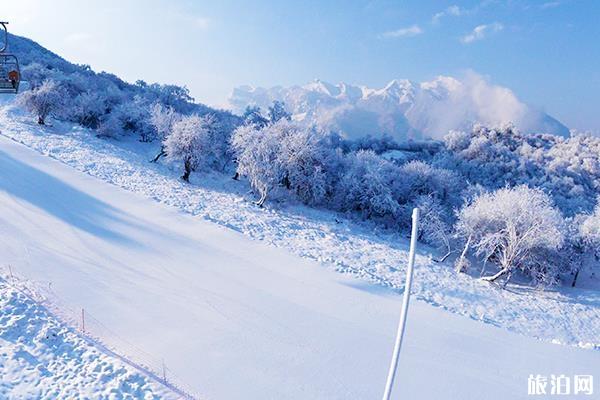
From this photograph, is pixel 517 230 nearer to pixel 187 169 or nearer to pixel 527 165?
pixel 187 169

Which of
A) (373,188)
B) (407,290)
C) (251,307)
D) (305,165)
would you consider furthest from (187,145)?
(407,290)

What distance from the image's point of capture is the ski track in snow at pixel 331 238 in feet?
64.9

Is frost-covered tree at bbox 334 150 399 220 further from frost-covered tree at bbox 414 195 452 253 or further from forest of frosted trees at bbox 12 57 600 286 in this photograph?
frost-covered tree at bbox 414 195 452 253

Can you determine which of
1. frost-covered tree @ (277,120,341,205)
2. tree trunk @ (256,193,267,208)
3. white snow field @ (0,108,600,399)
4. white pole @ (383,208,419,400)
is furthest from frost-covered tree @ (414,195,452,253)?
white pole @ (383,208,419,400)

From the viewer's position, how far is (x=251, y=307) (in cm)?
1522

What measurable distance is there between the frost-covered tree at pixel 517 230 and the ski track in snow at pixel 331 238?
7.10ft

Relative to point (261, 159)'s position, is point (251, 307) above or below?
below

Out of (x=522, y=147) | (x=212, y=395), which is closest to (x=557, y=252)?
(x=212, y=395)

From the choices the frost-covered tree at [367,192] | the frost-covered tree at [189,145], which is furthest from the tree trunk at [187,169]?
the frost-covered tree at [367,192]

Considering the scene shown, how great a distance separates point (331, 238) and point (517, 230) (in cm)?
1391

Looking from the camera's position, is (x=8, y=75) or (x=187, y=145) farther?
(x=187, y=145)

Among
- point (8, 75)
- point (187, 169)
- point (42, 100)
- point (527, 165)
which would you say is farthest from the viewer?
point (527, 165)

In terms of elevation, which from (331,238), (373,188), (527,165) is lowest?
(331,238)

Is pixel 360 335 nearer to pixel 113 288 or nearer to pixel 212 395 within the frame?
pixel 212 395
